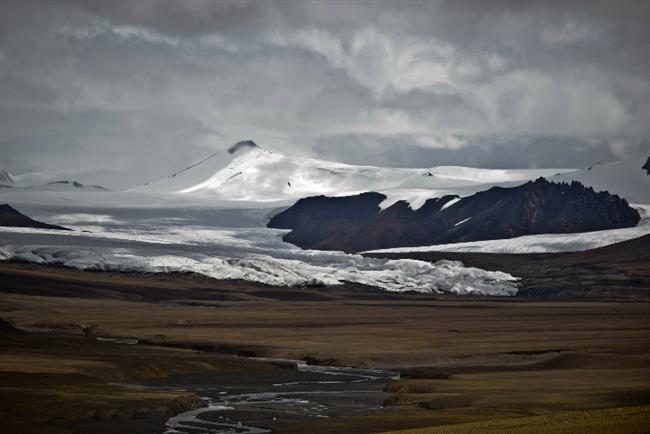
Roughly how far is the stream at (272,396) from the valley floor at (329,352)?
3.67 ft

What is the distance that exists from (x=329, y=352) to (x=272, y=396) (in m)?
25.5

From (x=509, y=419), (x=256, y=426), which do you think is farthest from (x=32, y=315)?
(x=509, y=419)

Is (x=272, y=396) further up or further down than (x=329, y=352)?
further down

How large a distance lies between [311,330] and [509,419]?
66.1 metres

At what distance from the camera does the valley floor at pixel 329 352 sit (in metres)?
50.7

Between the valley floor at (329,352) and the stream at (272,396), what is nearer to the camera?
the valley floor at (329,352)

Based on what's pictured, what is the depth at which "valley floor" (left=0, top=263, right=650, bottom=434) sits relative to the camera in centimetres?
5072

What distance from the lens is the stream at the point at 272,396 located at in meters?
52.5

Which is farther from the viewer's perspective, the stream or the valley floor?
the stream

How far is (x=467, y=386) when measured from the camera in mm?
63969

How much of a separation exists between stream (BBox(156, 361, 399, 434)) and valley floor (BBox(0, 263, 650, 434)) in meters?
1.12

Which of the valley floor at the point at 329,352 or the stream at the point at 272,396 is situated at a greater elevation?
the valley floor at the point at 329,352

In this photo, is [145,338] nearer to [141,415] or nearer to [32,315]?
[32,315]

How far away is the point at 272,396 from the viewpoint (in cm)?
6322
